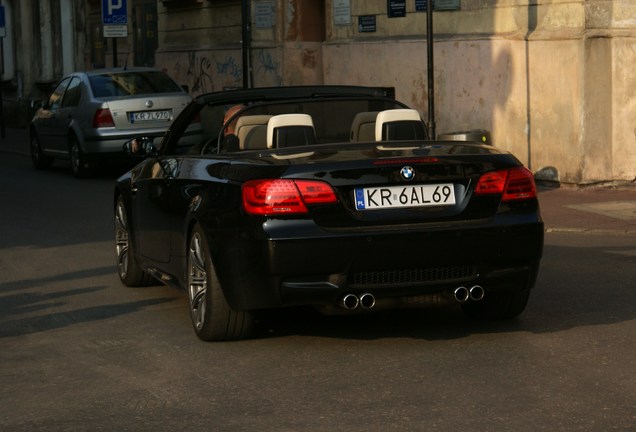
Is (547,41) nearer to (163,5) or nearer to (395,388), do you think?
(395,388)

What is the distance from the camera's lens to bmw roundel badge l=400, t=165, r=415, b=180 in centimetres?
764

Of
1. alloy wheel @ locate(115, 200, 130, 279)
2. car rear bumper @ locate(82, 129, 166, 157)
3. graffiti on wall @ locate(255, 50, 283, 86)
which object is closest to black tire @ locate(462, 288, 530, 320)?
alloy wheel @ locate(115, 200, 130, 279)

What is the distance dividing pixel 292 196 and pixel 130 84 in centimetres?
1513

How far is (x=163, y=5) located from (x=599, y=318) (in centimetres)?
2522

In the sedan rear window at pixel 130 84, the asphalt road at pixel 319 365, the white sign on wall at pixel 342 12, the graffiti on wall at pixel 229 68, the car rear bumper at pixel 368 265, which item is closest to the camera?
the asphalt road at pixel 319 365

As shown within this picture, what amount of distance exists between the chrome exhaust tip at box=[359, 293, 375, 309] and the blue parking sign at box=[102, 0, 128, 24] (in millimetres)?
20438

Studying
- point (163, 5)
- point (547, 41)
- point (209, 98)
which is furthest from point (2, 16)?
point (209, 98)

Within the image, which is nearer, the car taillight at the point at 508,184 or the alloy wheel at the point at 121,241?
the car taillight at the point at 508,184

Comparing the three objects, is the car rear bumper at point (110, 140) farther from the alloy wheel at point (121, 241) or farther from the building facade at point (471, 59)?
the alloy wheel at point (121, 241)

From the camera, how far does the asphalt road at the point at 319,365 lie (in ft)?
20.5

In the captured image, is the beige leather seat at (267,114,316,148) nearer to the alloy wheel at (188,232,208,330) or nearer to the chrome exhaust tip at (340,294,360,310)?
the alloy wheel at (188,232,208,330)

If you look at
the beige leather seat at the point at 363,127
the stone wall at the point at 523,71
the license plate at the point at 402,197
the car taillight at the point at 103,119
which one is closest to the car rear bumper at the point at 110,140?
the car taillight at the point at 103,119

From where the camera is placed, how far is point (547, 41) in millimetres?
18906

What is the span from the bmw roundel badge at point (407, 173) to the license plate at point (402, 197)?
0.06m
